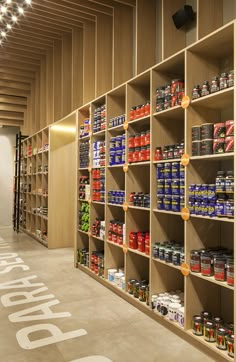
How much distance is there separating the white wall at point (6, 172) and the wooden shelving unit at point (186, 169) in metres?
7.63

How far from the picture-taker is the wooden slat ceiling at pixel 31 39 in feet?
16.8

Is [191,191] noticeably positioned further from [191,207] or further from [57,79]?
[57,79]

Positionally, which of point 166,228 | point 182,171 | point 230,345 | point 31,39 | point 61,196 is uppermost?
point 31,39

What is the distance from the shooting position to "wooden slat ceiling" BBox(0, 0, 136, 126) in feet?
16.8

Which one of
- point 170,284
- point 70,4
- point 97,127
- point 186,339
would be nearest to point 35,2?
point 70,4

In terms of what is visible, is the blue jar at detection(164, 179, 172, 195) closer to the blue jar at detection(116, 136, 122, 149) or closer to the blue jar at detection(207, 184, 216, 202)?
the blue jar at detection(207, 184, 216, 202)

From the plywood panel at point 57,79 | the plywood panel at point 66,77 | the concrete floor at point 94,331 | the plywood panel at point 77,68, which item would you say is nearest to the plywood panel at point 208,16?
the concrete floor at point 94,331

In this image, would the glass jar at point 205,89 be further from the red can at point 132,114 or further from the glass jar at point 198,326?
the glass jar at point 198,326

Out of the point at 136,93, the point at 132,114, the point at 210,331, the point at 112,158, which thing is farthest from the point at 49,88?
the point at 210,331

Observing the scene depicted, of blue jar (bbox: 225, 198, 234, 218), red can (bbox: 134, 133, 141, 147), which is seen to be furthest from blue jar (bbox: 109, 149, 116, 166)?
blue jar (bbox: 225, 198, 234, 218)

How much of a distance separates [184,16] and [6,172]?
9359mm

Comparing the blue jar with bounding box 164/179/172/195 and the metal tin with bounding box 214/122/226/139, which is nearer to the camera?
the metal tin with bounding box 214/122/226/139

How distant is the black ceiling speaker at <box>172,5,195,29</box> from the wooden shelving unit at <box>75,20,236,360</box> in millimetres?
129

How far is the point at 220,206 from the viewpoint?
8.50ft
